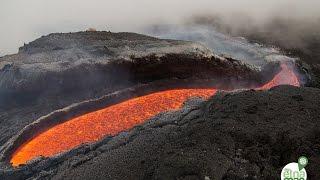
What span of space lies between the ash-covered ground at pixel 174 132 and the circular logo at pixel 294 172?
0.26 ft

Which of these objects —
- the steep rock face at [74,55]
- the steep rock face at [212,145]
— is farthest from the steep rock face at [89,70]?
the steep rock face at [212,145]

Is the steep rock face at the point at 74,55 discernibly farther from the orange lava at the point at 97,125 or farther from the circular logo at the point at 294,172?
the circular logo at the point at 294,172

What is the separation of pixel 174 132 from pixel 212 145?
0.74 m

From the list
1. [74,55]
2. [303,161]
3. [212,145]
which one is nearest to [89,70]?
[74,55]

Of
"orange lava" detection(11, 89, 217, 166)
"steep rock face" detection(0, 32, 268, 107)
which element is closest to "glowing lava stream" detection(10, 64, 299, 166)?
"orange lava" detection(11, 89, 217, 166)

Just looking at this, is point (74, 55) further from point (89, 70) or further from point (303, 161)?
point (303, 161)

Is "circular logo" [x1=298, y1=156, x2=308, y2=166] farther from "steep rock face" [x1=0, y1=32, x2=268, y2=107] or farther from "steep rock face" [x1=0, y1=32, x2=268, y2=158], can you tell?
"steep rock face" [x1=0, y1=32, x2=268, y2=107]

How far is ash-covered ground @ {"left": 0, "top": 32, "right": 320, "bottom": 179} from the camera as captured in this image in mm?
6078

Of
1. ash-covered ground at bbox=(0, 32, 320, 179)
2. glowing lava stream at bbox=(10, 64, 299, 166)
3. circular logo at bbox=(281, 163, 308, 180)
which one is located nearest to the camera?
circular logo at bbox=(281, 163, 308, 180)

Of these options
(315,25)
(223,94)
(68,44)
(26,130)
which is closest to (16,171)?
(26,130)

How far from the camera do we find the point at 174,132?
22.6ft

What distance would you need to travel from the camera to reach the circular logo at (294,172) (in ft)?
18.8

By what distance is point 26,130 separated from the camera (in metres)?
10.0

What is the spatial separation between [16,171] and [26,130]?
8.22ft
